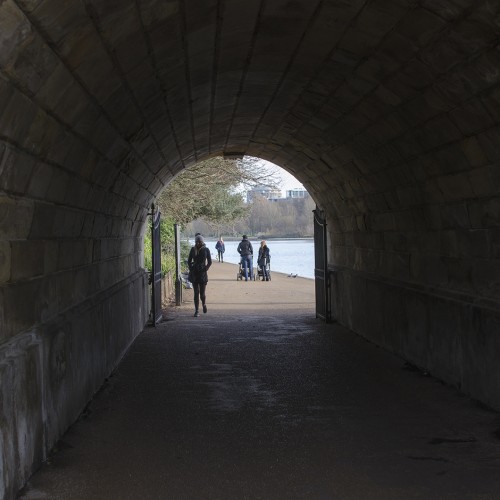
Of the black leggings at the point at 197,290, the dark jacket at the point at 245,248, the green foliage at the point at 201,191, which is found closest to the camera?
the black leggings at the point at 197,290

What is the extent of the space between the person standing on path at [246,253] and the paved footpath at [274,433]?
16.3 metres

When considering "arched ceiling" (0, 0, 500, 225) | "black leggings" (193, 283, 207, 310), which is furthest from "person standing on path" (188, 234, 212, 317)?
"arched ceiling" (0, 0, 500, 225)

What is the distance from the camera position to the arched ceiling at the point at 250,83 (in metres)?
4.76

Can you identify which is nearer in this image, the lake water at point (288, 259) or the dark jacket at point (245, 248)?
the dark jacket at point (245, 248)

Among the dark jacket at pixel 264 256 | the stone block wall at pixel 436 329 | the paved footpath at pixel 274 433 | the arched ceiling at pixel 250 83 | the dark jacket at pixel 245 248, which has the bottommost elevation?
the paved footpath at pixel 274 433

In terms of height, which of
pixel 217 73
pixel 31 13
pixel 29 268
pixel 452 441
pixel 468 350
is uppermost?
pixel 217 73

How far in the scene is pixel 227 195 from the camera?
30234 millimetres

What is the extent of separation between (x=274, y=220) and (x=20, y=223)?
50462 mm

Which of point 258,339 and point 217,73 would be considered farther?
point 258,339

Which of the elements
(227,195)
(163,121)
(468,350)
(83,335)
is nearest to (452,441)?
(468,350)

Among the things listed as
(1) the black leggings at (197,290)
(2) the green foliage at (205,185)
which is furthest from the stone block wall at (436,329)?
(2) the green foliage at (205,185)

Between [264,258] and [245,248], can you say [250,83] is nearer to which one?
[245,248]

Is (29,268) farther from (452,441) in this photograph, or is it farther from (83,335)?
(452,441)

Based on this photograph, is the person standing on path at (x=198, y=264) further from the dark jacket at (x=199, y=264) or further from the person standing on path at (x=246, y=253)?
the person standing on path at (x=246, y=253)
